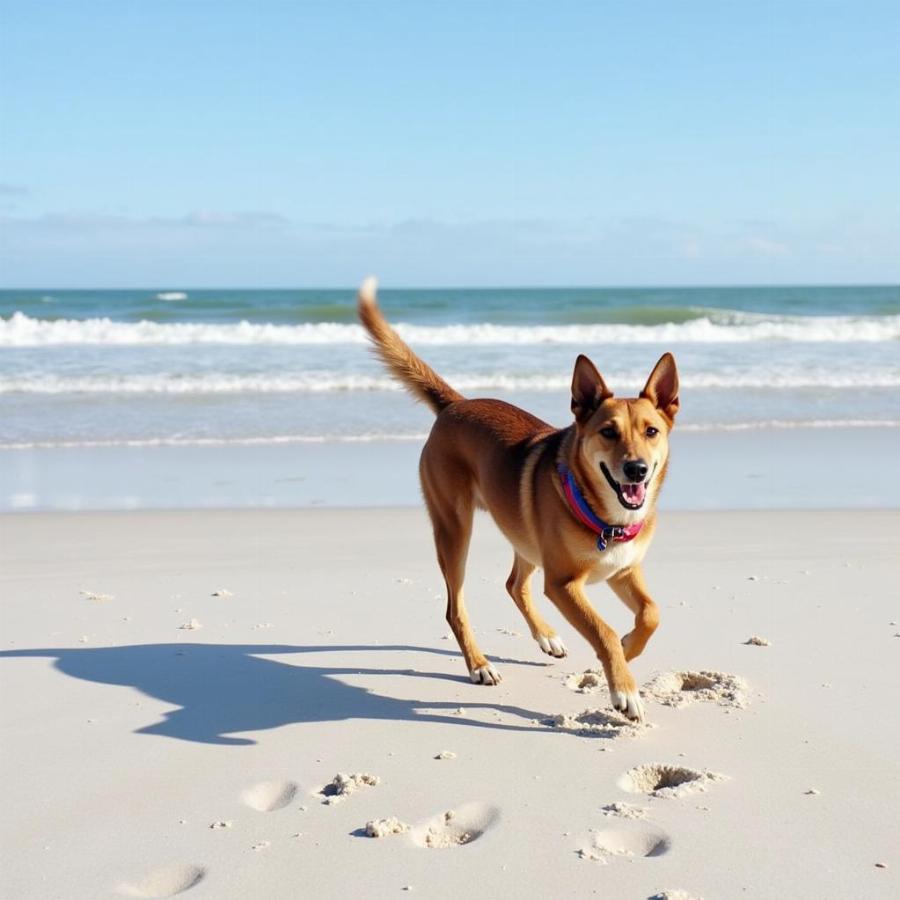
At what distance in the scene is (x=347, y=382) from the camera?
1584 cm

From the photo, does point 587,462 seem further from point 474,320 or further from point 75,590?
point 474,320

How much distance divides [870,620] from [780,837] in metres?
2.29

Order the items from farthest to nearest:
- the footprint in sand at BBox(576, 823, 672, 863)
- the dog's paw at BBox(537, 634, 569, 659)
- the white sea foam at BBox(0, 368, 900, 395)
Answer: the white sea foam at BBox(0, 368, 900, 395)
the dog's paw at BBox(537, 634, 569, 659)
the footprint in sand at BBox(576, 823, 672, 863)

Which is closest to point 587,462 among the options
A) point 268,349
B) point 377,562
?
point 377,562

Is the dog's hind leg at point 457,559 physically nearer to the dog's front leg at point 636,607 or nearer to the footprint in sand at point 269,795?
the dog's front leg at point 636,607

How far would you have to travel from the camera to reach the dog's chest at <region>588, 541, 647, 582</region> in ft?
13.2

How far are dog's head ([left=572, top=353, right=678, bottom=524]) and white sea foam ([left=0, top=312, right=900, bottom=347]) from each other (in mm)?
20810

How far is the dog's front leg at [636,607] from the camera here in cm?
408

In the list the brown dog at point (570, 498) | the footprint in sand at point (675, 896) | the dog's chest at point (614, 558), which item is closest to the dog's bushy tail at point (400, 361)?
the brown dog at point (570, 498)

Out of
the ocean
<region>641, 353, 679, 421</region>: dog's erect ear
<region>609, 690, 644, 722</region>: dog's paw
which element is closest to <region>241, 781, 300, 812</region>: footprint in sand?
<region>609, 690, 644, 722</region>: dog's paw

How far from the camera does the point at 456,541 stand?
4.75 m

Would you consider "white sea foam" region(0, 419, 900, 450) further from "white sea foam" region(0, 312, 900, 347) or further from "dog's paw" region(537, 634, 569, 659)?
"white sea foam" region(0, 312, 900, 347)

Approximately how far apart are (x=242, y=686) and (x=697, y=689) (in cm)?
184

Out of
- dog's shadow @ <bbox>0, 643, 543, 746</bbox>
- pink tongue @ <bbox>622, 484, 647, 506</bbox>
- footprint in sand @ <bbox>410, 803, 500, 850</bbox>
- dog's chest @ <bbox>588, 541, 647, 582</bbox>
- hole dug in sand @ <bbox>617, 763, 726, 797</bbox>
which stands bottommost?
dog's shadow @ <bbox>0, 643, 543, 746</bbox>
